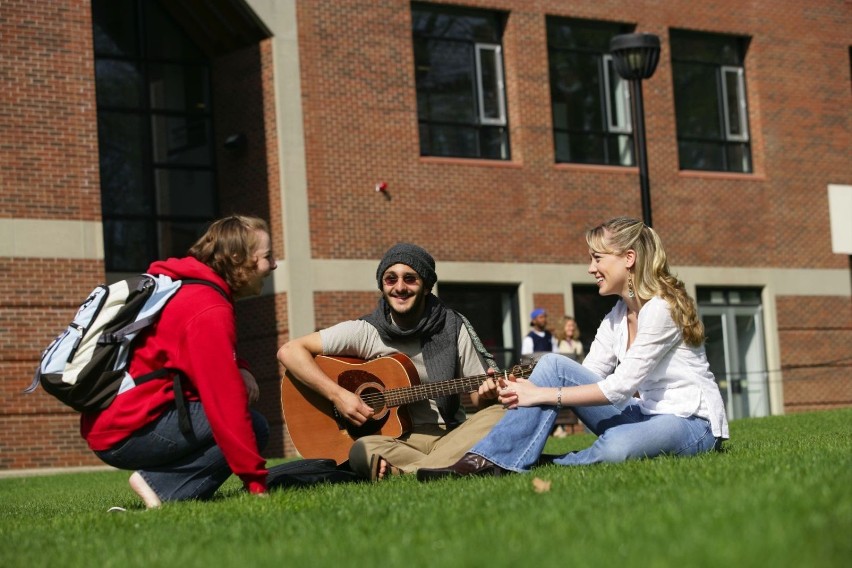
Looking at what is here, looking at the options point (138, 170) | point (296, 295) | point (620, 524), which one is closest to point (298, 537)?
point (620, 524)

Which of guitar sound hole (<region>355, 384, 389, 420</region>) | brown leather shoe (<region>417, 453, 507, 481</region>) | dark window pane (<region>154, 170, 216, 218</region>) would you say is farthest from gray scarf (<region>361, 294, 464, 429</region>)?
dark window pane (<region>154, 170, 216, 218</region>)

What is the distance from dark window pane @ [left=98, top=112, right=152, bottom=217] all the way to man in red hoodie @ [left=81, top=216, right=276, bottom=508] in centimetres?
1535

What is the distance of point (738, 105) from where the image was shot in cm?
2627

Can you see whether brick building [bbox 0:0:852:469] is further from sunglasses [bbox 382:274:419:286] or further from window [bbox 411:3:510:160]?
sunglasses [bbox 382:274:419:286]

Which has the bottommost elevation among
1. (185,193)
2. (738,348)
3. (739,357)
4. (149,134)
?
(739,357)

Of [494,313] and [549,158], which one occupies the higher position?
[549,158]

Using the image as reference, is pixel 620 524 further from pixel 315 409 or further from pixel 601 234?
pixel 315 409

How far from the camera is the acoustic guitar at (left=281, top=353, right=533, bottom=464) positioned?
8227 mm

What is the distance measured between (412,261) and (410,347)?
572 mm

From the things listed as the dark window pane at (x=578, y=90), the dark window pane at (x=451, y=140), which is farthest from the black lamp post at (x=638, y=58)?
the dark window pane at (x=578, y=90)

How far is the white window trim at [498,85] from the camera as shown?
23.7m

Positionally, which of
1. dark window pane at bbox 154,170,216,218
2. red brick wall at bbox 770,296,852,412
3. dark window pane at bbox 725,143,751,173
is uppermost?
dark window pane at bbox 725,143,751,173

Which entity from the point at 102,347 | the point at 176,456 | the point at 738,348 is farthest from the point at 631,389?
the point at 738,348

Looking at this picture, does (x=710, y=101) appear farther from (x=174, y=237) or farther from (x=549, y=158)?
(x=174, y=237)
